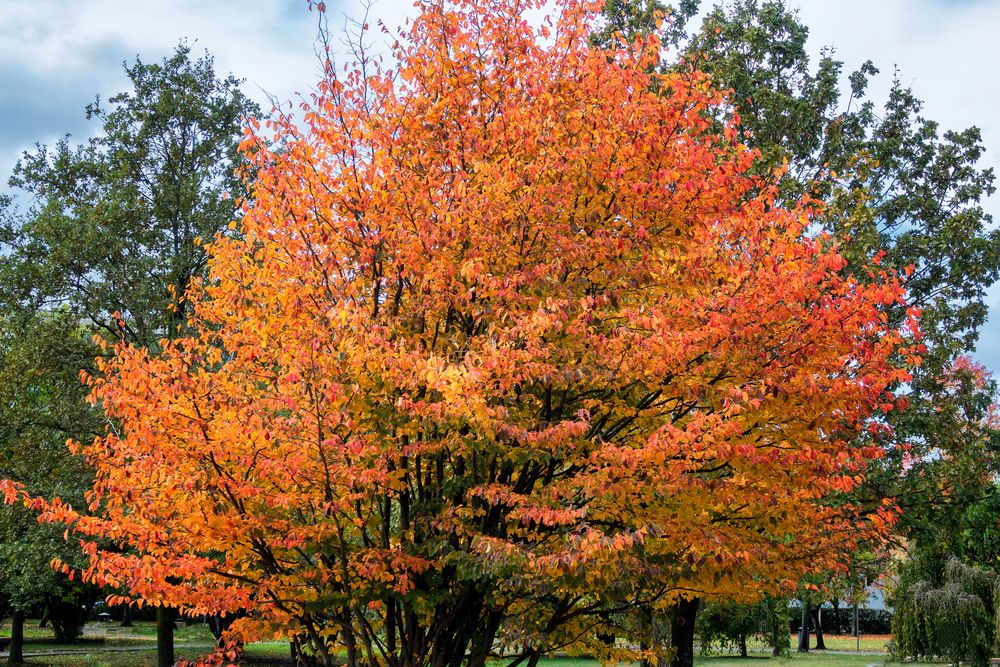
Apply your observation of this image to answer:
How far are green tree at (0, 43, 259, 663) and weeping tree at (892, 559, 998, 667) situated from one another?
21551 mm

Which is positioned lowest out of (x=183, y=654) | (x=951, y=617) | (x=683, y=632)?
(x=183, y=654)

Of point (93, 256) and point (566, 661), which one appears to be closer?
point (93, 256)

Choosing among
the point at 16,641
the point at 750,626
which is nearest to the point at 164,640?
the point at 16,641

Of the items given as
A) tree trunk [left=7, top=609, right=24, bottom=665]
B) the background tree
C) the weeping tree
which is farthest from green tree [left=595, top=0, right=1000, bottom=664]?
tree trunk [left=7, top=609, right=24, bottom=665]

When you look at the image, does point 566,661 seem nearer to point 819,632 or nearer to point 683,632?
point 819,632

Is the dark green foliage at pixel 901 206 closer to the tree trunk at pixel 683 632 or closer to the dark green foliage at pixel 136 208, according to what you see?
the tree trunk at pixel 683 632

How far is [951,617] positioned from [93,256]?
86.2 ft

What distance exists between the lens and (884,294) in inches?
329

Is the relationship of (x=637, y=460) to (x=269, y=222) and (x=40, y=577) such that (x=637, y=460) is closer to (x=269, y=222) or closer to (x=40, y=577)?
(x=269, y=222)

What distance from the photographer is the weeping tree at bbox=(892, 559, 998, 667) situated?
88.5 feet

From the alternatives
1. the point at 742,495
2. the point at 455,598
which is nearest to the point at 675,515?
the point at 742,495

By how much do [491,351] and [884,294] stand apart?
3684mm

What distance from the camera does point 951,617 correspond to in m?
27.1

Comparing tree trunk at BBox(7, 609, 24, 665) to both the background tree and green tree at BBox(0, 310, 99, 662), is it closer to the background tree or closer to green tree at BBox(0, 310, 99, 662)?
green tree at BBox(0, 310, 99, 662)
